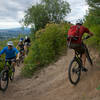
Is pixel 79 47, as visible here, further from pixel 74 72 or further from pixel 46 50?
pixel 46 50

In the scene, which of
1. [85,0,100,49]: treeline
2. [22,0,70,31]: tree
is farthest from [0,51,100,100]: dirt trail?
[22,0,70,31]: tree

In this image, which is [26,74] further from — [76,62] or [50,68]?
[76,62]

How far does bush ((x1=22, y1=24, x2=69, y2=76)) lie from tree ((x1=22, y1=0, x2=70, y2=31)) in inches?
679

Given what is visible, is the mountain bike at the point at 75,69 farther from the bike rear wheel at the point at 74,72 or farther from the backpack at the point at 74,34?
the backpack at the point at 74,34

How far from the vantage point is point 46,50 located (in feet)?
30.9

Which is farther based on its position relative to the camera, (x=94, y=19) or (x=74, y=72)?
(x=94, y=19)

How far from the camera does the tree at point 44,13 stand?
27859 millimetres

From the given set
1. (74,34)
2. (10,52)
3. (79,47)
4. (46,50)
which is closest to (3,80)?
(10,52)

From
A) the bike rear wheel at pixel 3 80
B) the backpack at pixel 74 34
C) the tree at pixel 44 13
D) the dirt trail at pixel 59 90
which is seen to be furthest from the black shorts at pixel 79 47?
the tree at pixel 44 13

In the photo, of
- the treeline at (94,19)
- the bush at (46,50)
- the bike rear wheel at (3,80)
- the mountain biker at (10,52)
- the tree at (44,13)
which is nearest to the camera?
the bike rear wheel at (3,80)

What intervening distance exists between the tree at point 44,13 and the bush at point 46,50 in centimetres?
1725

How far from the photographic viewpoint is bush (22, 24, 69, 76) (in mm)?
8969

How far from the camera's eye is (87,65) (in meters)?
6.32

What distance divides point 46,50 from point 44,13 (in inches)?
814
